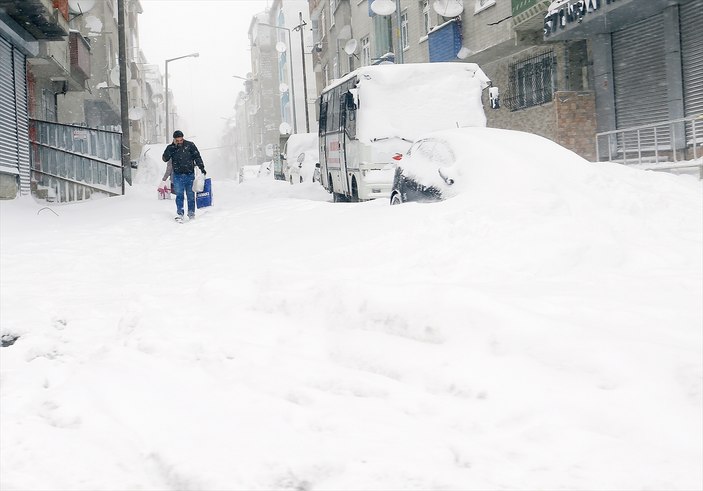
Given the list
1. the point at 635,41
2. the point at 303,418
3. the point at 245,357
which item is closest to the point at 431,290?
the point at 245,357

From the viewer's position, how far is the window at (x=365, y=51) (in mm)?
40500

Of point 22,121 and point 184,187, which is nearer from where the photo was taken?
point 184,187

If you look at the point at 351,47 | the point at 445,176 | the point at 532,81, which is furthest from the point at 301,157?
the point at 445,176

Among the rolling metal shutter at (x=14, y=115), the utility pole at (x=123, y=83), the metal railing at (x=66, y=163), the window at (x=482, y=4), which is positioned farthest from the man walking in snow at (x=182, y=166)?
the window at (x=482, y=4)

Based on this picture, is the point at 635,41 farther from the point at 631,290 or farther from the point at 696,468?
the point at 696,468

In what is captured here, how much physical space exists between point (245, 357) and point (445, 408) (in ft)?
4.56

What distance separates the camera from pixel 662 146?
59.4 feet

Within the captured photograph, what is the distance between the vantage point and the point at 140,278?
8.17 meters

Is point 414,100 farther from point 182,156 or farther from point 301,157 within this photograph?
point 301,157

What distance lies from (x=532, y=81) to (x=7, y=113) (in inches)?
573

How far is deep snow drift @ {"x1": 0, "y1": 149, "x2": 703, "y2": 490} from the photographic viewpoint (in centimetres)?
314

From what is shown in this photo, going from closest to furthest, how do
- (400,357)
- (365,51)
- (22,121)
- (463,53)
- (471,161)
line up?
1. (400,357)
2. (471,161)
3. (22,121)
4. (463,53)
5. (365,51)

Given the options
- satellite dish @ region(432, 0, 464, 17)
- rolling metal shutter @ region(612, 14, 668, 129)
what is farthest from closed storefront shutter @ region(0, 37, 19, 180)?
rolling metal shutter @ region(612, 14, 668, 129)

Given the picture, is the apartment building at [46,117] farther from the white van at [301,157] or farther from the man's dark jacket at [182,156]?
the white van at [301,157]
